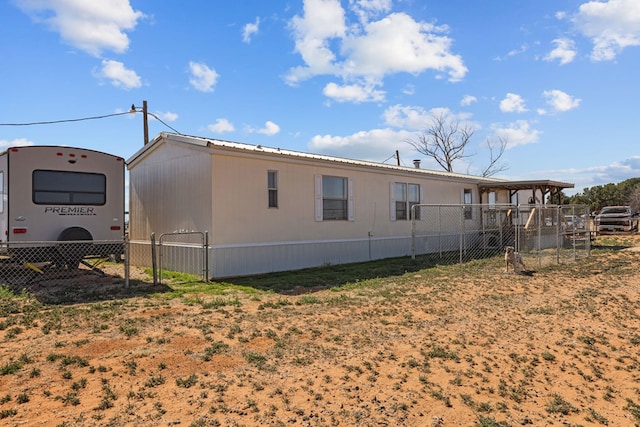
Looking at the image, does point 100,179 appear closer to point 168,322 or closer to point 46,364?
point 168,322

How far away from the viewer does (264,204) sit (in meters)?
10.2

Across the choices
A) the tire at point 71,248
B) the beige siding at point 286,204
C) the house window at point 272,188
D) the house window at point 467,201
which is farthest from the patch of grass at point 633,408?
A: the house window at point 467,201

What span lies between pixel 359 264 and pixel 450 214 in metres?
5.95

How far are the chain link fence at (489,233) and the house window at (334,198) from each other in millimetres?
2389

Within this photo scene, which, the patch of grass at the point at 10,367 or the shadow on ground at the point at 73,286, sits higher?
the shadow on ground at the point at 73,286

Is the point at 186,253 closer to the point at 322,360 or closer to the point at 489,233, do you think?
the point at 322,360

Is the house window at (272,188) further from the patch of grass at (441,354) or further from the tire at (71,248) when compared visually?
the patch of grass at (441,354)

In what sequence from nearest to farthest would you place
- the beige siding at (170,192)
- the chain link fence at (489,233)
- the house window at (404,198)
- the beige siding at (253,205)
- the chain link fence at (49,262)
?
the chain link fence at (49,262) → the beige siding at (253,205) → the beige siding at (170,192) → the chain link fence at (489,233) → the house window at (404,198)

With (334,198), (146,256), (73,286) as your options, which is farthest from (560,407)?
(146,256)

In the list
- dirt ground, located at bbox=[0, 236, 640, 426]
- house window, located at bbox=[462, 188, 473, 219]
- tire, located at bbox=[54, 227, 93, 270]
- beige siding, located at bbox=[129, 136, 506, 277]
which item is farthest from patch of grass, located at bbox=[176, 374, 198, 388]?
house window, located at bbox=[462, 188, 473, 219]

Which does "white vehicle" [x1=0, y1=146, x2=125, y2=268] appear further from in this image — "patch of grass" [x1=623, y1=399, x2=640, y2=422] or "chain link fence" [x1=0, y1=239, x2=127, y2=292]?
"patch of grass" [x1=623, y1=399, x2=640, y2=422]

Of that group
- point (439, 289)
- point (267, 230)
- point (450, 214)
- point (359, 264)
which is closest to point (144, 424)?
point (439, 289)

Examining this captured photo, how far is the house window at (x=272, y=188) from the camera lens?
10438 mm

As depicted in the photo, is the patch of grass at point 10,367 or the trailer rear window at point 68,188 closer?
the patch of grass at point 10,367
